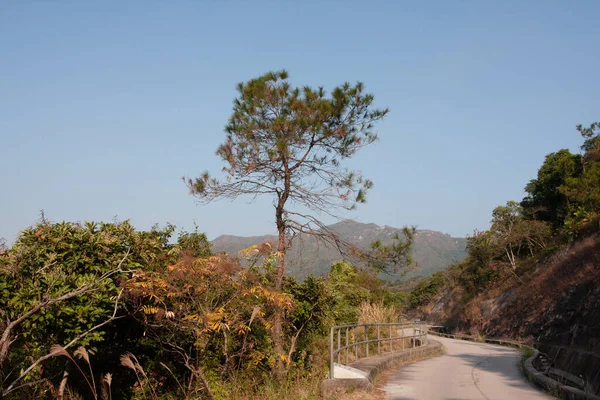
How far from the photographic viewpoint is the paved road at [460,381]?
35.5 feet

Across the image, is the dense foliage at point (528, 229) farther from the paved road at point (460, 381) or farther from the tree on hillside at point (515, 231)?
the paved road at point (460, 381)

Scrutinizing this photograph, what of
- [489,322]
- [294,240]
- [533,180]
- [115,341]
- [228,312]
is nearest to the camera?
[228,312]

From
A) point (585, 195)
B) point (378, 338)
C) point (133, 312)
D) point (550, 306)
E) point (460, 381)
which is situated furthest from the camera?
point (585, 195)

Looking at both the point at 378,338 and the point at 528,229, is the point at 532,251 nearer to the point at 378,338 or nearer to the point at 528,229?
the point at 528,229

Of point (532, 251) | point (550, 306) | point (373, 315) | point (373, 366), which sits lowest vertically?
point (373, 366)

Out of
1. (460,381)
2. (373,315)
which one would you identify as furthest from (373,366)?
(373,315)

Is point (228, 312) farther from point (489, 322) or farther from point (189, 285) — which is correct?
point (489, 322)

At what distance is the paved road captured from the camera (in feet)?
35.5

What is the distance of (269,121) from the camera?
559 inches

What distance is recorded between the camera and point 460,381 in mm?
12930

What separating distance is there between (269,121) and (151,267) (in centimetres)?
513

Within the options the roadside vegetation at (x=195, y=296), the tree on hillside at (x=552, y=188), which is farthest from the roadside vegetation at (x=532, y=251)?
the roadside vegetation at (x=195, y=296)

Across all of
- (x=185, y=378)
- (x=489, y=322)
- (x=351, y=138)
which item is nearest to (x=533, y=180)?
(x=489, y=322)

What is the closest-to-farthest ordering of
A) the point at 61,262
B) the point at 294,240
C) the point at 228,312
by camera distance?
the point at 61,262 < the point at 228,312 < the point at 294,240
